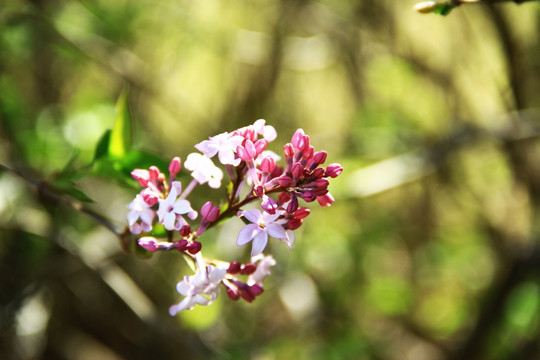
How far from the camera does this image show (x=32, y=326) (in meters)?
1.80

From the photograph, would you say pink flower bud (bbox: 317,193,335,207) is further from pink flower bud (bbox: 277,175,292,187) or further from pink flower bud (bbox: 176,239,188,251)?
pink flower bud (bbox: 176,239,188,251)

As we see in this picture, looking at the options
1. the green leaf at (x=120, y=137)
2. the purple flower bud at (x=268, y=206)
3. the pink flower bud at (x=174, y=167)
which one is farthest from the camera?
the green leaf at (x=120, y=137)

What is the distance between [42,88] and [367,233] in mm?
1647

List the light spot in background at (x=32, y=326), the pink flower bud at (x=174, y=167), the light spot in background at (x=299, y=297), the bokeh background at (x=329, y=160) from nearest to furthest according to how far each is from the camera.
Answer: the pink flower bud at (x=174, y=167) < the light spot in background at (x=32, y=326) < the bokeh background at (x=329, y=160) < the light spot in background at (x=299, y=297)

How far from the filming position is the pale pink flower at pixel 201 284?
0.83m

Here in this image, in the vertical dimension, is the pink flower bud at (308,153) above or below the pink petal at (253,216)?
above

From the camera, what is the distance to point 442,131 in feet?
8.64

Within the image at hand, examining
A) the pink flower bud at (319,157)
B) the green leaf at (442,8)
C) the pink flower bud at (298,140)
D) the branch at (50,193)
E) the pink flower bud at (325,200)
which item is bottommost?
the branch at (50,193)

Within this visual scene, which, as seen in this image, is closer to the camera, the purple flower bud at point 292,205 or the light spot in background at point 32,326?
the purple flower bud at point 292,205

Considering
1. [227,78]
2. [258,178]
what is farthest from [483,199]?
[258,178]

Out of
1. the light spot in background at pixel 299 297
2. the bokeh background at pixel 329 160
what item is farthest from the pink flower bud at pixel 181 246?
the light spot in background at pixel 299 297

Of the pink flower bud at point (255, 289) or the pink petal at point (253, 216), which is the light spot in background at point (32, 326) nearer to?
the pink flower bud at point (255, 289)

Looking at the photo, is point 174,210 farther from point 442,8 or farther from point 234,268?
point 442,8

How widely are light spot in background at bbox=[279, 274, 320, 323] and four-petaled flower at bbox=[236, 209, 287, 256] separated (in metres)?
1.37
